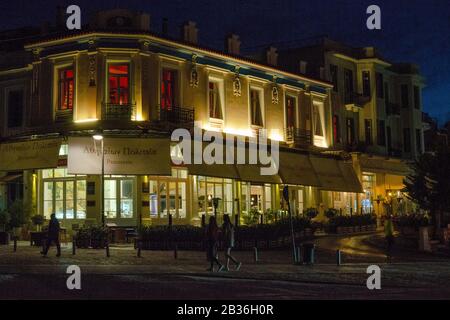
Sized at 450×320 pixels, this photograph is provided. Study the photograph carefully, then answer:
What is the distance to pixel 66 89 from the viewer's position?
3416 cm

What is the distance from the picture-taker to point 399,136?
175 ft

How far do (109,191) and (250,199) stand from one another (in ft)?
30.9

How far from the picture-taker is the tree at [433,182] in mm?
34438

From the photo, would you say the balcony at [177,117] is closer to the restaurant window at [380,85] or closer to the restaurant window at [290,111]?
the restaurant window at [290,111]

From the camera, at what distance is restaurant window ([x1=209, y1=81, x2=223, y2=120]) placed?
37.0m

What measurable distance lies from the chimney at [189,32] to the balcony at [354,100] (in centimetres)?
1581

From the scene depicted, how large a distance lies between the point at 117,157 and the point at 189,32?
8520 millimetres

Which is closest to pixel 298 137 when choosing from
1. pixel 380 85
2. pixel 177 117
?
pixel 177 117

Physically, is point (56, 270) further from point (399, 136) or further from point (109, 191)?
point (399, 136)

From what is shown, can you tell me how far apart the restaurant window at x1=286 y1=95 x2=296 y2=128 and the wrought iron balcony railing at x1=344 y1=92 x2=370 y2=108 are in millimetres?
6835

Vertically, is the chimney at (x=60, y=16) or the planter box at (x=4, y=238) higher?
the chimney at (x=60, y=16)

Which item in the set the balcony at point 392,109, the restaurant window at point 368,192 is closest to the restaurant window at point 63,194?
the restaurant window at point 368,192

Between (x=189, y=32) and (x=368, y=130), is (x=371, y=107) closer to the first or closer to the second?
(x=368, y=130)

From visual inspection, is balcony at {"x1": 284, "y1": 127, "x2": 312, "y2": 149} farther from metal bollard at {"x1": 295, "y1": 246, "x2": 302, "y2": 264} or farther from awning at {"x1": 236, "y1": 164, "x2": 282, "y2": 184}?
metal bollard at {"x1": 295, "y1": 246, "x2": 302, "y2": 264}
